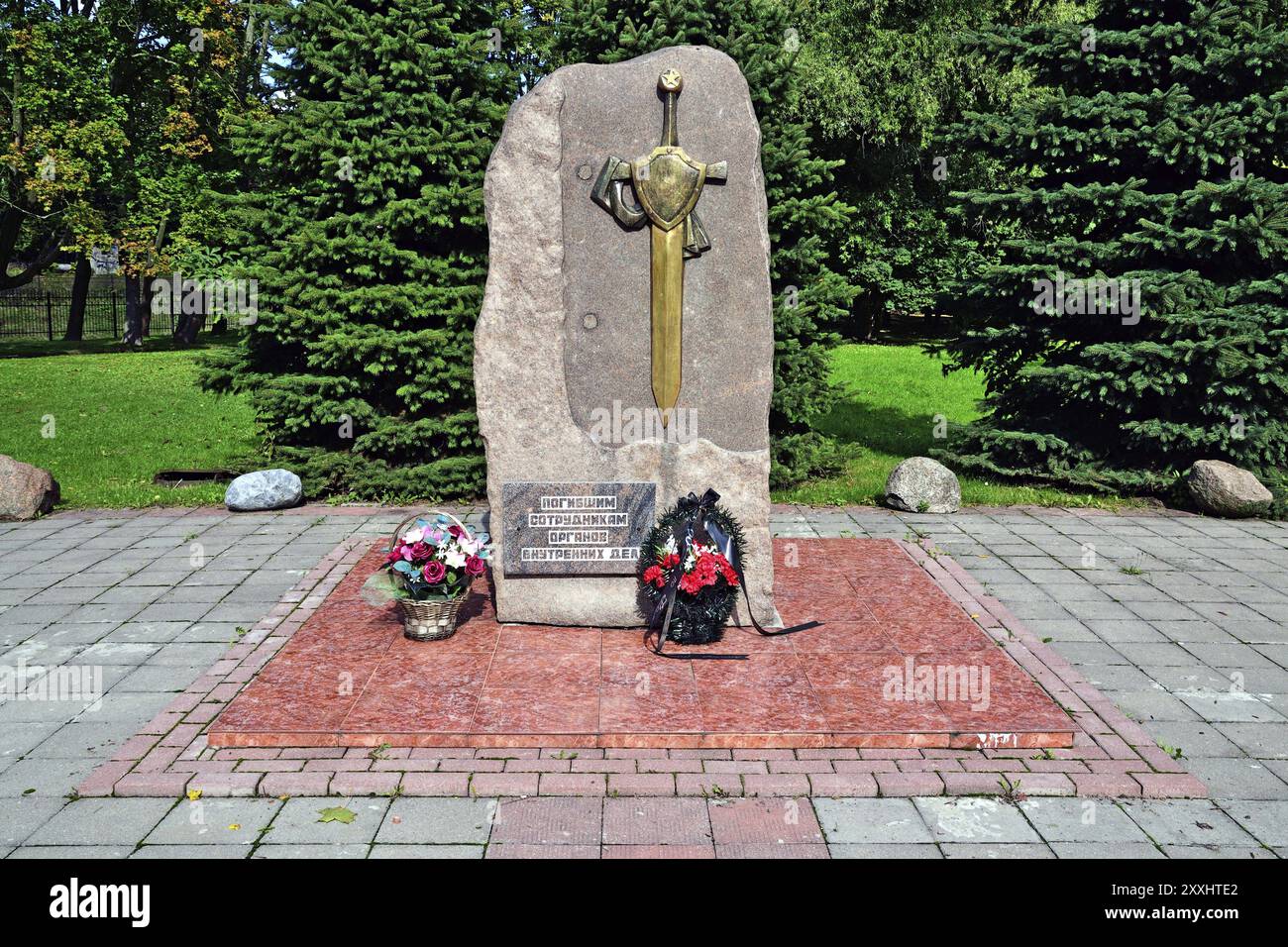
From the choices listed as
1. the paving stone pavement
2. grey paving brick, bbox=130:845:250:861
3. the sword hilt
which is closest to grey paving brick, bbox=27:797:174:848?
the paving stone pavement

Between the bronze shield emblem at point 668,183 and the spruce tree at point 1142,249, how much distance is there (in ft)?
19.2

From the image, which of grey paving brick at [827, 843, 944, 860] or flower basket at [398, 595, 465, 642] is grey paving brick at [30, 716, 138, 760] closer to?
flower basket at [398, 595, 465, 642]

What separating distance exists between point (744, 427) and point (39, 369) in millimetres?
21468

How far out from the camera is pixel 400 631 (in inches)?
293

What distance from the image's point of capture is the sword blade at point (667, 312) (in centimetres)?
738

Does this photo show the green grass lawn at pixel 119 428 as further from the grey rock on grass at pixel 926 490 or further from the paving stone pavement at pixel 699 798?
the grey rock on grass at pixel 926 490

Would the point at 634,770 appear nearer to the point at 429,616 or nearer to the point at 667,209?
the point at 429,616

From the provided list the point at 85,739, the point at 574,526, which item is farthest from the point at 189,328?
the point at 85,739

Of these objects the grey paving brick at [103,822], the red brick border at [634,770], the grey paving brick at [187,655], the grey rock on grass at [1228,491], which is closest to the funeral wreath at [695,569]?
the red brick border at [634,770]

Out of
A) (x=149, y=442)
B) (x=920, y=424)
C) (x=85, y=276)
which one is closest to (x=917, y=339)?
(x=920, y=424)

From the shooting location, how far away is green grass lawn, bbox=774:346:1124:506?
39.8 feet

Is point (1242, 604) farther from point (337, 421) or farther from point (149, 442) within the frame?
point (149, 442)

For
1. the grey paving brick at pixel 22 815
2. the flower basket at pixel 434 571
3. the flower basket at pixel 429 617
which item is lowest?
the grey paving brick at pixel 22 815

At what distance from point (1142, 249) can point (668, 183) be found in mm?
6699
